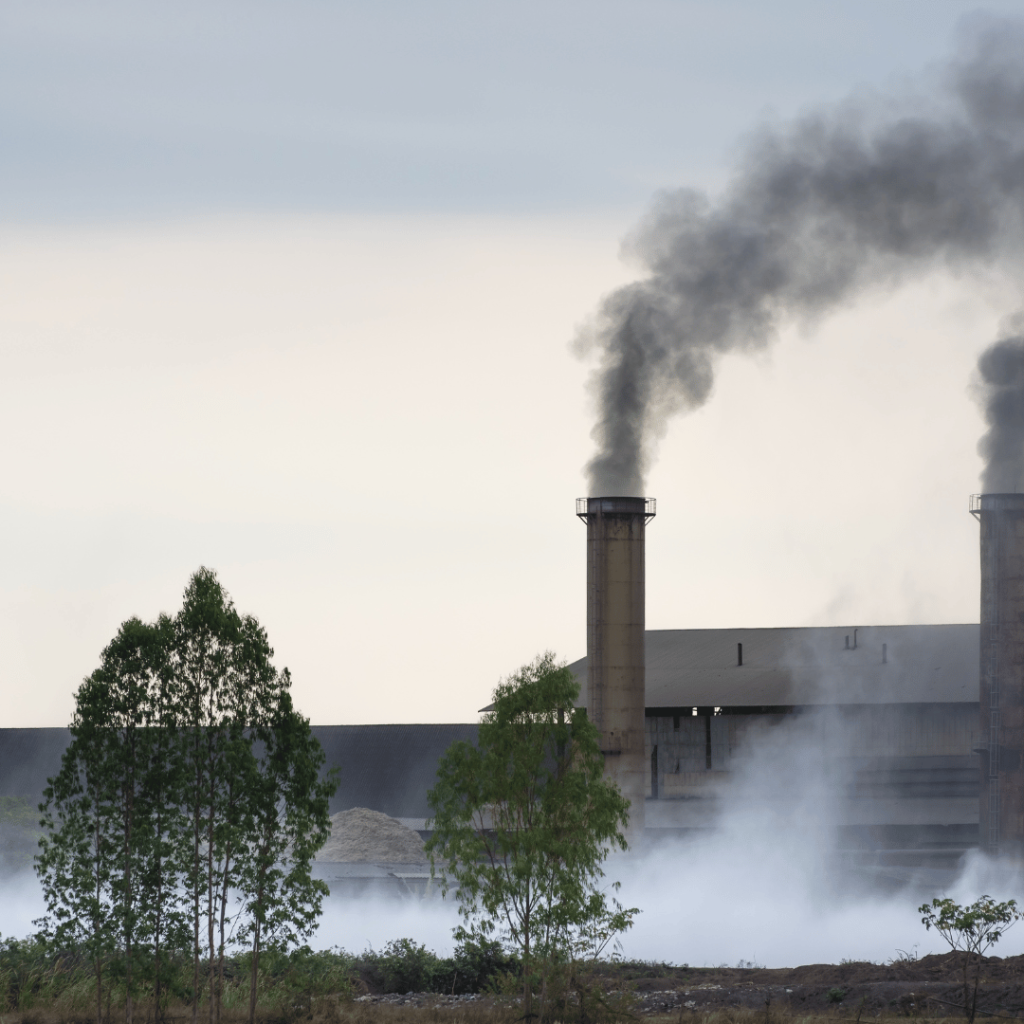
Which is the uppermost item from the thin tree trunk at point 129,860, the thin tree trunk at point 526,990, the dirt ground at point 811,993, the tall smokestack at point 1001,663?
the tall smokestack at point 1001,663

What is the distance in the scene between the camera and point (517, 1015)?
24172 mm

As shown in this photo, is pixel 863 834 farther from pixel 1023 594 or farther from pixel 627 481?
pixel 627 481

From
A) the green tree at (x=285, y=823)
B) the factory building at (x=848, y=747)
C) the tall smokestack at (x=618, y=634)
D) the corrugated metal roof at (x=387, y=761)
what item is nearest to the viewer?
the green tree at (x=285, y=823)

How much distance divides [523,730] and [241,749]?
4397 millimetres

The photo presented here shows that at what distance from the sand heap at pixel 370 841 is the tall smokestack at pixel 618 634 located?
7.51 m

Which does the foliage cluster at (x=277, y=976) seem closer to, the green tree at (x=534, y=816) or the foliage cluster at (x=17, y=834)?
the green tree at (x=534, y=816)

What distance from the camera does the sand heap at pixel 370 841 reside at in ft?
166

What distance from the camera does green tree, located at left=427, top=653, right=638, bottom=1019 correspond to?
2322 centimetres

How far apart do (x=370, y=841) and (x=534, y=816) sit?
28.9 m

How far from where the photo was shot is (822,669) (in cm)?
5638

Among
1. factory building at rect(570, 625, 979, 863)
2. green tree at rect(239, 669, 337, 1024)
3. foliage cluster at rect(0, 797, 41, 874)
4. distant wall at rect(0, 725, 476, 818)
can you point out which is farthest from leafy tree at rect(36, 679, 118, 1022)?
distant wall at rect(0, 725, 476, 818)

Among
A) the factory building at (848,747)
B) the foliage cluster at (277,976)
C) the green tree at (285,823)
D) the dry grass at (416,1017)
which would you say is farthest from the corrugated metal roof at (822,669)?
the green tree at (285,823)

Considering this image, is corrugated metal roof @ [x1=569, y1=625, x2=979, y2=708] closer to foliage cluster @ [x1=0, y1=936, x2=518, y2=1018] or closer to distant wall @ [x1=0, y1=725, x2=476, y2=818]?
distant wall @ [x1=0, y1=725, x2=476, y2=818]

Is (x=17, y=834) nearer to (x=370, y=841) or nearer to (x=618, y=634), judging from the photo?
(x=370, y=841)
